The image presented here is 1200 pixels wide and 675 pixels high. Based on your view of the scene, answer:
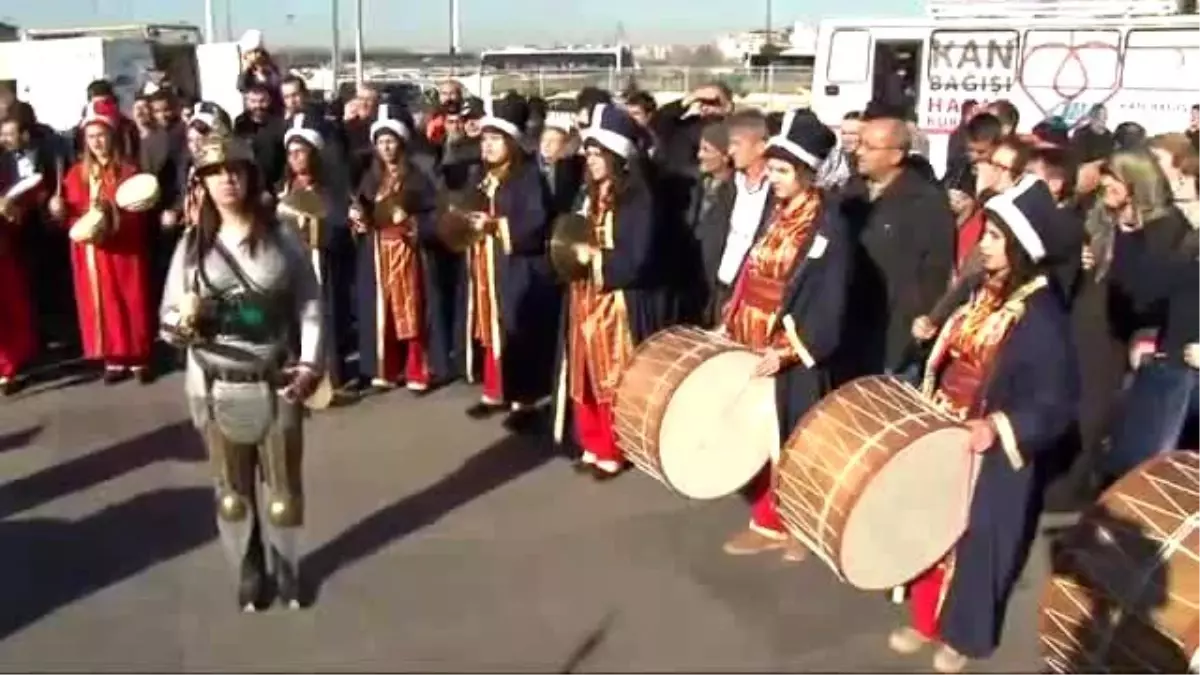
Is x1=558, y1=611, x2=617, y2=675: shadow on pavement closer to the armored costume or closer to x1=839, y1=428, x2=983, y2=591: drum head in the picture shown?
x1=839, y1=428, x2=983, y2=591: drum head

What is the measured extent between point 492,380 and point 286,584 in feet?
9.51

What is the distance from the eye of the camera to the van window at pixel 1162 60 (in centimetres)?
1455

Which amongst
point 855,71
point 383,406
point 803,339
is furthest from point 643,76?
point 803,339

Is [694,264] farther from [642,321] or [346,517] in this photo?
[346,517]

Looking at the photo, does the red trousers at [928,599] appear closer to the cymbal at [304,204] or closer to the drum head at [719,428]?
the drum head at [719,428]

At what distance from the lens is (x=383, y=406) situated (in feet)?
27.3

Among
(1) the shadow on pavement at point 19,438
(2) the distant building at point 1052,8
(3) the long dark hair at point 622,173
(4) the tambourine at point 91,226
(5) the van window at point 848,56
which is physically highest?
(2) the distant building at point 1052,8

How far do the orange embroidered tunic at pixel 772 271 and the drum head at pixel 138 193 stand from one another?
3400mm

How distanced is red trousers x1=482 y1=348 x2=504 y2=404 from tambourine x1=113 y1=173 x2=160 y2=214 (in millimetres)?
1940

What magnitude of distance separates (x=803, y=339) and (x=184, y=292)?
7.20 ft

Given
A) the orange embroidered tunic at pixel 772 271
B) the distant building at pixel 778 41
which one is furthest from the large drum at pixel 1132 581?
the distant building at pixel 778 41

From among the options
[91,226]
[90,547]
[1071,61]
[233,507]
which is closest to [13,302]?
[91,226]

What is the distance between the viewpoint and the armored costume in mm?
4680

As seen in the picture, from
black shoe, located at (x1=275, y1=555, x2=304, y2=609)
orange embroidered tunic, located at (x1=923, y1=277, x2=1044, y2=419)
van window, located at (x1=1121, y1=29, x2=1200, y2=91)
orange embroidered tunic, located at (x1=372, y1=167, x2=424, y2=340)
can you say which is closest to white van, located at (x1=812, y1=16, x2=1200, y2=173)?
van window, located at (x1=1121, y1=29, x2=1200, y2=91)
